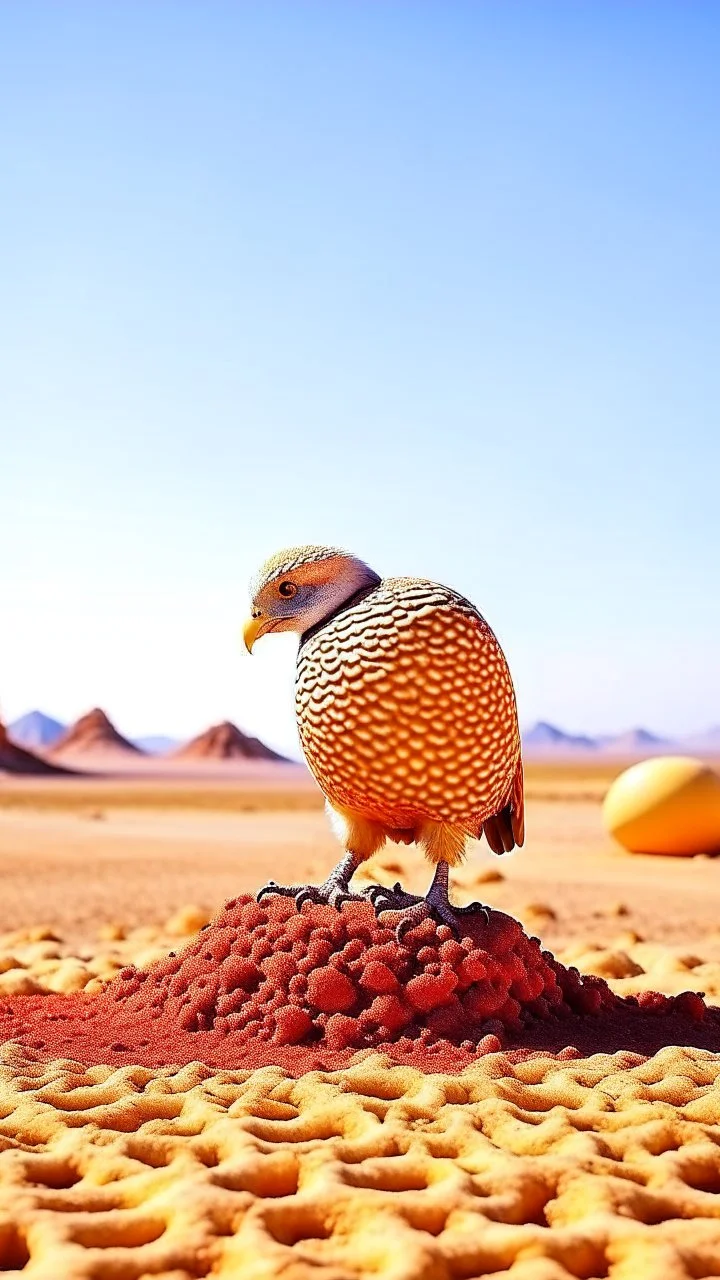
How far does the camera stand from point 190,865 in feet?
Result: 38.0

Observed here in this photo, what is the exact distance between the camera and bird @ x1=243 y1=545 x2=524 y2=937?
13.0 ft

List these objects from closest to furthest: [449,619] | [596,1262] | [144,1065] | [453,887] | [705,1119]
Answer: [596,1262], [705,1119], [144,1065], [449,619], [453,887]

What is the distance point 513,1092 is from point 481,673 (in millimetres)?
1352

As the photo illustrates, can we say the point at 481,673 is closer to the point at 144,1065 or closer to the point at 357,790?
the point at 357,790

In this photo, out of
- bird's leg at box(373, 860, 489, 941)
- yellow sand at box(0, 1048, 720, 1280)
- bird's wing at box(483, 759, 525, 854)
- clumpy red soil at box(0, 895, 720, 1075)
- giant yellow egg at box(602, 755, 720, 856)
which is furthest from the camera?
giant yellow egg at box(602, 755, 720, 856)

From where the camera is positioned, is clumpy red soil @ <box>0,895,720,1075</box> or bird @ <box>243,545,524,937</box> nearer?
clumpy red soil @ <box>0,895,720,1075</box>

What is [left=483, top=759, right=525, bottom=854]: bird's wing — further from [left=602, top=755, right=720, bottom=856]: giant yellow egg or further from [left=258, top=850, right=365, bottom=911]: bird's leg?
[left=602, top=755, right=720, bottom=856]: giant yellow egg

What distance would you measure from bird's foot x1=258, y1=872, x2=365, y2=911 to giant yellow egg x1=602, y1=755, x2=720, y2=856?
7343 mm

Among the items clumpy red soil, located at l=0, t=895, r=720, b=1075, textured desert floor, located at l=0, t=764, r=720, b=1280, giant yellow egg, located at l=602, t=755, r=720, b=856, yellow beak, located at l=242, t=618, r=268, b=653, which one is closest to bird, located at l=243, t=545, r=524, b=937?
yellow beak, located at l=242, t=618, r=268, b=653

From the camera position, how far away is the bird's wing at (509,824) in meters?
4.50

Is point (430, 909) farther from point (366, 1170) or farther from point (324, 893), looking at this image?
point (366, 1170)

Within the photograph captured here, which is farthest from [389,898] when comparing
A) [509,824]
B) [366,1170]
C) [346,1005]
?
[366,1170]

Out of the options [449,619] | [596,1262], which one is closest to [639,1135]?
[596,1262]

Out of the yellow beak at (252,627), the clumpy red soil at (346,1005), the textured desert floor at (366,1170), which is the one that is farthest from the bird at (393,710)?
the textured desert floor at (366,1170)
